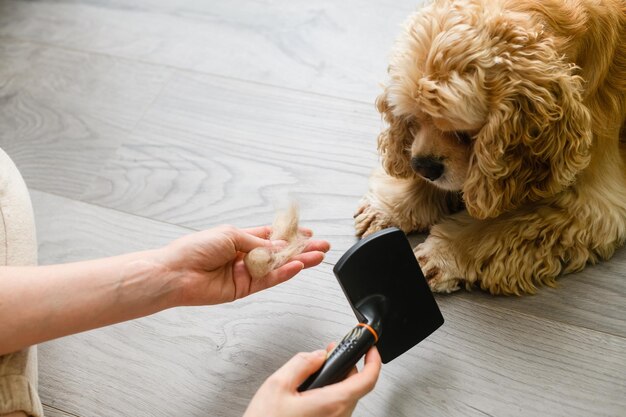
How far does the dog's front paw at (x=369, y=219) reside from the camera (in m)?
1.61

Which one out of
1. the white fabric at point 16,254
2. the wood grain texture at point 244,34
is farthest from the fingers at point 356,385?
the wood grain texture at point 244,34

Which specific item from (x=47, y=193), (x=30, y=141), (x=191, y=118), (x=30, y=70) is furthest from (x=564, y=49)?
(x=30, y=70)

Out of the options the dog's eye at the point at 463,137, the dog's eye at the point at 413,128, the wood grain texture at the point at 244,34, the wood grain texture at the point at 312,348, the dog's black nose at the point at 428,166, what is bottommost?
the wood grain texture at the point at 312,348

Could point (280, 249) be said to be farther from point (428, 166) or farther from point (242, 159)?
point (242, 159)

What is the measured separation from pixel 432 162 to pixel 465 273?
12.5 inches

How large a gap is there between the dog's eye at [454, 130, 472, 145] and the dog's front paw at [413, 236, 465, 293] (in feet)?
0.97

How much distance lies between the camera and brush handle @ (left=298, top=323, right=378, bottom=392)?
113 centimetres

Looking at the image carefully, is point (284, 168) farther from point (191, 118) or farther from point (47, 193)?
point (47, 193)

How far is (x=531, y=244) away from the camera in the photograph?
1.50 meters

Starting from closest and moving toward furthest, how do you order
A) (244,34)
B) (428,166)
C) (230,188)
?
(428,166) < (230,188) < (244,34)

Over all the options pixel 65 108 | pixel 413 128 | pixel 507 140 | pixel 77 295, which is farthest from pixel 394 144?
pixel 65 108

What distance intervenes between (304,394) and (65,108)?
4.59 feet

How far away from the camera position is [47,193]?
6.08 ft

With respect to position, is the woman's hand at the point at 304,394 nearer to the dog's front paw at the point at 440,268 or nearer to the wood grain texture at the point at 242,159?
the dog's front paw at the point at 440,268
